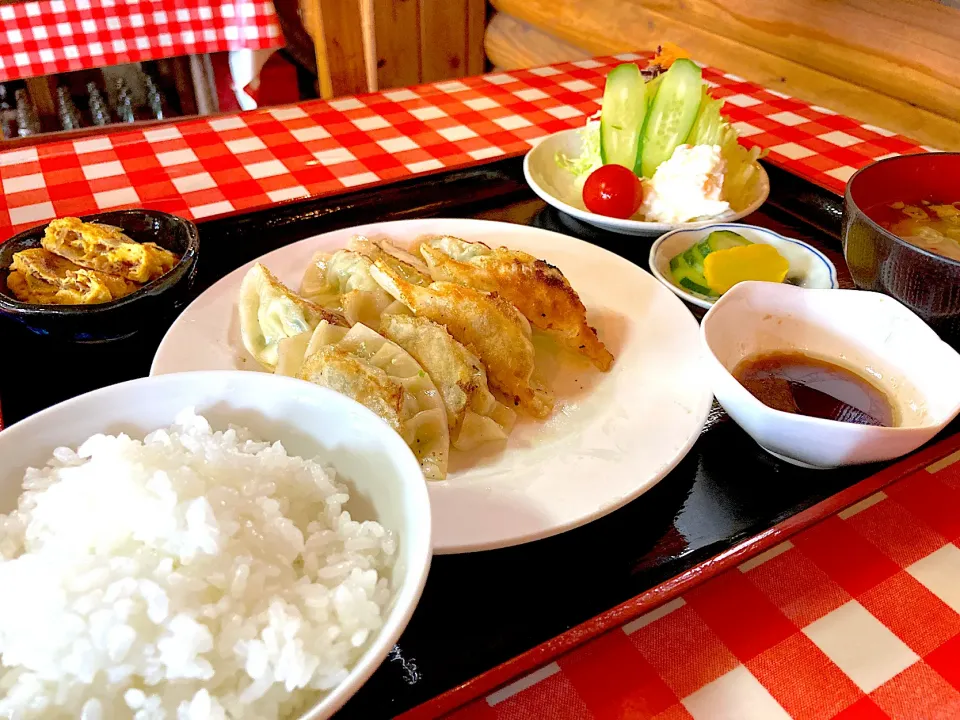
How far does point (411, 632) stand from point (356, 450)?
10.9 inches

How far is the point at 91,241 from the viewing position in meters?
1.58

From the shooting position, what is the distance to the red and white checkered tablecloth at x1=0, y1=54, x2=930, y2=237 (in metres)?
2.32

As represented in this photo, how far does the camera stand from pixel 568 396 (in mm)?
1467

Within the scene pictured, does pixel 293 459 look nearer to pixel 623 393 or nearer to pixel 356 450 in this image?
pixel 356 450

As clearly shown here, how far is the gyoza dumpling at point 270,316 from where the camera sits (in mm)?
1472

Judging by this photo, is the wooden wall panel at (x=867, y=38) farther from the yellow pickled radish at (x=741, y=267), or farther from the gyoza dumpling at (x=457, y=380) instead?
the gyoza dumpling at (x=457, y=380)

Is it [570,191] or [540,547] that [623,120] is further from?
[540,547]

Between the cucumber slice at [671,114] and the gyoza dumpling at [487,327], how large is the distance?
1047 mm

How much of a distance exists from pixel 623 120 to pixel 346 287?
1.19 meters

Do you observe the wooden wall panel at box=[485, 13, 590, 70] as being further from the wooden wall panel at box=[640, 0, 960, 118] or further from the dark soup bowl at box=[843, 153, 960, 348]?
the dark soup bowl at box=[843, 153, 960, 348]

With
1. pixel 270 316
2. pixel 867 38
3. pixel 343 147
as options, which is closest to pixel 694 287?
pixel 270 316

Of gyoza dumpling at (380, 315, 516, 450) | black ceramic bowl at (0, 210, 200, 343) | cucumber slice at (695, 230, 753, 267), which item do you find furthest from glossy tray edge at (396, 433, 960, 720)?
black ceramic bowl at (0, 210, 200, 343)

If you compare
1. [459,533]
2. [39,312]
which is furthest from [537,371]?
[39,312]

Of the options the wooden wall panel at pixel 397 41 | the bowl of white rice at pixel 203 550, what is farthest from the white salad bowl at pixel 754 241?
the wooden wall panel at pixel 397 41
